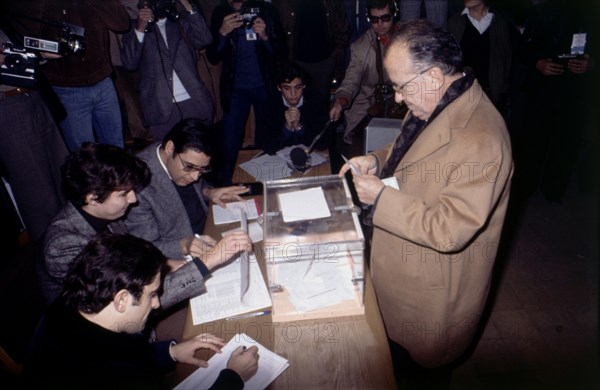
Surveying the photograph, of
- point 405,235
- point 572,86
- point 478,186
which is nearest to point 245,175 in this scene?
point 405,235

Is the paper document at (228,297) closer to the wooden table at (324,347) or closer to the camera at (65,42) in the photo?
the wooden table at (324,347)

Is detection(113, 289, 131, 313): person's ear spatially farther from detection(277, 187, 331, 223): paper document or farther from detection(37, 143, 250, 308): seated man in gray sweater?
detection(277, 187, 331, 223): paper document

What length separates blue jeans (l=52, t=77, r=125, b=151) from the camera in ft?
10.8

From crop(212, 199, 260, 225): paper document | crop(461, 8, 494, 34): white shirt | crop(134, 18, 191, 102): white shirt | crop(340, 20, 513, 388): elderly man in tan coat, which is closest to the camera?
crop(340, 20, 513, 388): elderly man in tan coat

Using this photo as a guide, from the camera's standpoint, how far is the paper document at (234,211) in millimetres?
2421

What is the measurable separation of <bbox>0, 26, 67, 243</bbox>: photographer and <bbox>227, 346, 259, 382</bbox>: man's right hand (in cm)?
225

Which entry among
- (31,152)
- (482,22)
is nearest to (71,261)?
(31,152)

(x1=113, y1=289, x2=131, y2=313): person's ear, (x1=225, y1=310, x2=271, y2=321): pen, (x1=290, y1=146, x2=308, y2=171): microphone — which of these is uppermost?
(x1=113, y1=289, x2=131, y2=313): person's ear

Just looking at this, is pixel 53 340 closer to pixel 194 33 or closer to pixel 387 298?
pixel 387 298

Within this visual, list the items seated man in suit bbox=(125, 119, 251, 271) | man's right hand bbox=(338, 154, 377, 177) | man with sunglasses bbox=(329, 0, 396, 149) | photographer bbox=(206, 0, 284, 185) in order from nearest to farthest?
man's right hand bbox=(338, 154, 377, 177) → seated man in suit bbox=(125, 119, 251, 271) → man with sunglasses bbox=(329, 0, 396, 149) → photographer bbox=(206, 0, 284, 185)

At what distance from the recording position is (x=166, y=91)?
3.75m

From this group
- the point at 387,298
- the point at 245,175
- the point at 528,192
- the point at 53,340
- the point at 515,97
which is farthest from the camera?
the point at 515,97

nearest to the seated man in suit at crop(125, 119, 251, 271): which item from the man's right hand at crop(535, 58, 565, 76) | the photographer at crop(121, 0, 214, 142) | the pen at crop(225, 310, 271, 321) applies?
the pen at crop(225, 310, 271, 321)

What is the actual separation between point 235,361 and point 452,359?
1062 millimetres
